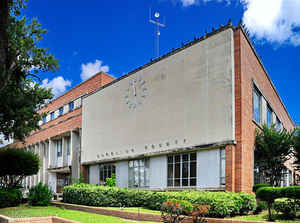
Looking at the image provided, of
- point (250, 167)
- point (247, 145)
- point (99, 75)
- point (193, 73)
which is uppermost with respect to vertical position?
point (99, 75)

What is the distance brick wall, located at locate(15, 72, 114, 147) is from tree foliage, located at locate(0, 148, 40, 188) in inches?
182

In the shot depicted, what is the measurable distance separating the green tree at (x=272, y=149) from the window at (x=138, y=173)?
6.79 meters

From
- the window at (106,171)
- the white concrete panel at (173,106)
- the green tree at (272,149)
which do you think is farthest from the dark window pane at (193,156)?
the window at (106,171)

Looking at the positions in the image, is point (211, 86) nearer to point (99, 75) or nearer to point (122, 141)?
point (122, 141)

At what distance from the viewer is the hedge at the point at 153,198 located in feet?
43.2

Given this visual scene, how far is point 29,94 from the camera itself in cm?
2227

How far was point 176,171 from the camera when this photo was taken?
18.8 m

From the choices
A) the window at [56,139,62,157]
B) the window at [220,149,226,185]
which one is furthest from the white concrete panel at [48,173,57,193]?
the window at [220,149,226,185]

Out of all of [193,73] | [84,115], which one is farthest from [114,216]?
[84,115]

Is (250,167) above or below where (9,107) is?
below

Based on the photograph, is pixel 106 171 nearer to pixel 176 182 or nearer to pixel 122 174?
pixel 122 174

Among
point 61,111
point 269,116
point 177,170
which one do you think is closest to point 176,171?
point 177,170

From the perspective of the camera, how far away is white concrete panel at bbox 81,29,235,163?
55.7 feet

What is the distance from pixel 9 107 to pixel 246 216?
15.5 m
